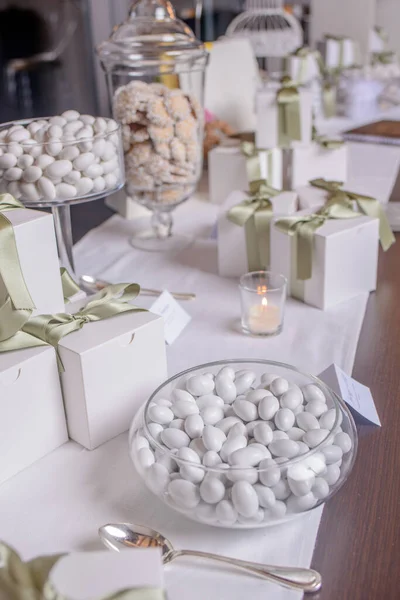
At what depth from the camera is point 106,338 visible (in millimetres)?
747

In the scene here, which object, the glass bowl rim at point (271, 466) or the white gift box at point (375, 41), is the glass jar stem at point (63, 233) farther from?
the white gift box at point (375, 41)

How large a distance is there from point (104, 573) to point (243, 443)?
0.74 feet

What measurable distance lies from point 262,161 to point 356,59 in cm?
171

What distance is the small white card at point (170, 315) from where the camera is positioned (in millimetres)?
1014

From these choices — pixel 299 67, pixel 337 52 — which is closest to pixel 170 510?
Answer: pixel 299 67

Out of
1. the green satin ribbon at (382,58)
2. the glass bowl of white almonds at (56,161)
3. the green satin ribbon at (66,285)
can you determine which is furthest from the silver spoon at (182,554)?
the green satin ribbon at (382,58)

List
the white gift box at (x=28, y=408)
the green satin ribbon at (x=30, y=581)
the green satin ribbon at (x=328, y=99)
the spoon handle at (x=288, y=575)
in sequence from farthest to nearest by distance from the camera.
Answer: the green satin ribbon at (x=328, y=99) → the white gift box at (x=28, y=408) → the spoon handle at (x=288, y=575) → the green satin ribbon at (x=30, y=581)

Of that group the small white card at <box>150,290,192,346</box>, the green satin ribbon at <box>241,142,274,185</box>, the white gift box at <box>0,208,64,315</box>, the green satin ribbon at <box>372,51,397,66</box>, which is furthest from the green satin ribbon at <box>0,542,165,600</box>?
the green satin ribbon at <box>372,51,397,66</box>

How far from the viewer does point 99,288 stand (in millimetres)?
1206

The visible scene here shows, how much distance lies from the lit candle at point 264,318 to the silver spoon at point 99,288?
0.54 feet

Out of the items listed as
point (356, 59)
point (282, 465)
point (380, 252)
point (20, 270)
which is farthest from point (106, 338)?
point (356, 59)

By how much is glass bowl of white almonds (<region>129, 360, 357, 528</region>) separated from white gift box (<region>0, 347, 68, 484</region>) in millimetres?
117

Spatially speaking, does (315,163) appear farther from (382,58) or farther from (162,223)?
(382,58)

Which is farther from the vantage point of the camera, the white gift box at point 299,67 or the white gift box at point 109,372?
the white gift box at point 299,67
